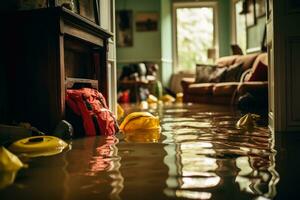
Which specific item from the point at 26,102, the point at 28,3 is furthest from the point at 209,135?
the point at 28,3

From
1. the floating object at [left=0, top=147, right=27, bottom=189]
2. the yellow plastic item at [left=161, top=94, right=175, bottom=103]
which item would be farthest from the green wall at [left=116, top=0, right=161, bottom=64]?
the floating object at [left=0, top=147, right=27, bottom=189]

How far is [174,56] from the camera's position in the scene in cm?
1057

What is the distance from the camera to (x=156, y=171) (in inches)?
70.9

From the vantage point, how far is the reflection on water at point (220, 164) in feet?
4.70

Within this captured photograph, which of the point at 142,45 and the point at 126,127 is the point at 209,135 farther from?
the point at 142,45

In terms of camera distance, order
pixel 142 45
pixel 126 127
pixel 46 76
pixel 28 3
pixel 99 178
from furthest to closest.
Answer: pixel 142 45 → pixel 126 127 → pixel 28 3 → pixel 46 76 → pixel 99 178

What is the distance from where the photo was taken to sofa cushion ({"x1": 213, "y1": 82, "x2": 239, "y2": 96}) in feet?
22.2

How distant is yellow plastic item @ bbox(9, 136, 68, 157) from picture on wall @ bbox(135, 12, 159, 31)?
7.94m

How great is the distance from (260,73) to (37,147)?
4441 millimetres

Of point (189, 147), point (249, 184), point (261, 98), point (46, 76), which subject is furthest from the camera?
point (261, 98)

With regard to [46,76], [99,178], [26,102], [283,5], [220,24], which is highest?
[220,24]

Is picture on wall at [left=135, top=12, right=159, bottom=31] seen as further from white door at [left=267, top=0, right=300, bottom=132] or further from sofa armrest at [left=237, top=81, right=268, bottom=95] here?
white door at [left=267, top=0, right=300, bottom=132]

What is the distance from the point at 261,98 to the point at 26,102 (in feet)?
12.4

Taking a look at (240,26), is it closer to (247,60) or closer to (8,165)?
(247,60)
